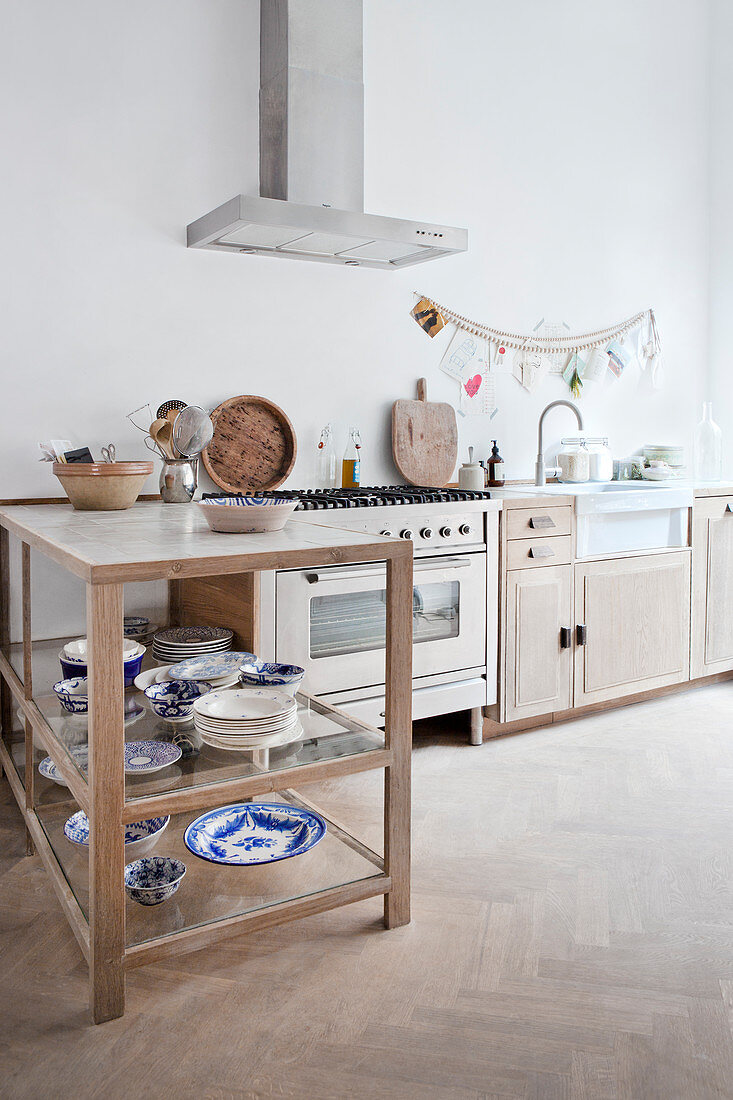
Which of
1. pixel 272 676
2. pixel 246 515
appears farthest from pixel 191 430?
pixel 272 676

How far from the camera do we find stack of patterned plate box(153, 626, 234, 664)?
2365 millimetres

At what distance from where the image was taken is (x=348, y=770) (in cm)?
186

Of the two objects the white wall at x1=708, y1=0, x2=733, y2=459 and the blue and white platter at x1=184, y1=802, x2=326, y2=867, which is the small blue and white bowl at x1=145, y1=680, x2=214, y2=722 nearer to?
the blue and white platter at x1=184, y1=802, x2=326, y2=867

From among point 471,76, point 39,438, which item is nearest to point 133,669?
point 39,438

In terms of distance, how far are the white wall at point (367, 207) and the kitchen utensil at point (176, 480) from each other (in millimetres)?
247

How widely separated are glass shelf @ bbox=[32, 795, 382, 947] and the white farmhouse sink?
5.28 feet

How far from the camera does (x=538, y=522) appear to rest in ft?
10.6

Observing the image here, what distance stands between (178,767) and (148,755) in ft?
0.25

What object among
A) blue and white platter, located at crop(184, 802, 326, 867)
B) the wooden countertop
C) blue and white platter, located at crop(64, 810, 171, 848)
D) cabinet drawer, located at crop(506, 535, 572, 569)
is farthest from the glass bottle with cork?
blue and white platter, located at crop(64, 810, 171, 848)

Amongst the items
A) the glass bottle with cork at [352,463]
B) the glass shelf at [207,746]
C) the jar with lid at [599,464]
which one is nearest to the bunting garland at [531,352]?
the jar with lid at [599,464]

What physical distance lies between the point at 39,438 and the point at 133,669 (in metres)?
1.04

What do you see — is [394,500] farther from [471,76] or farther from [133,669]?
[471,76]

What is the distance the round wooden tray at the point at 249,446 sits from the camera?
3107mm

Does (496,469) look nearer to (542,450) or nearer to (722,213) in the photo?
(542,450)
